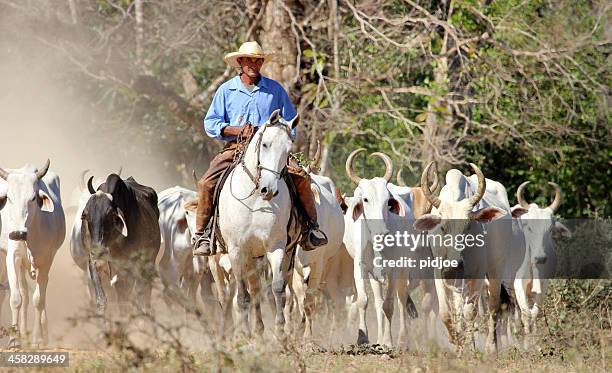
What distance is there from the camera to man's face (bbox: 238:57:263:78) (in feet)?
39.0

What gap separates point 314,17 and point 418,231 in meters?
5.42

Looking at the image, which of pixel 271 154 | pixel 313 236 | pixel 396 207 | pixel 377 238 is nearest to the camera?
pixel 271 154

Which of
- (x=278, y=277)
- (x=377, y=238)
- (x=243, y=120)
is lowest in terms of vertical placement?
(x=278, y=277)

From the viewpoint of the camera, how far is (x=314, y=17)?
18188 millimetres

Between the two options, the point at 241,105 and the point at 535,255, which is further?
the point at 535,255

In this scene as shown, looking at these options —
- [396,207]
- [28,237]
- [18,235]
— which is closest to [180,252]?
[28,237]

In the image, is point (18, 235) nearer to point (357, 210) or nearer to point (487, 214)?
point (357, 210)

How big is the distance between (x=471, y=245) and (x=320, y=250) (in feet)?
6.41

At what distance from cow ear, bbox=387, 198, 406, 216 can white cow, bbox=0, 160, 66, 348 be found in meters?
3.47

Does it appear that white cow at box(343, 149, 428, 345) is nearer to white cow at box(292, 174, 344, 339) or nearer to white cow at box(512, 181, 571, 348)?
white cow at box(292, 174, 344, 339)

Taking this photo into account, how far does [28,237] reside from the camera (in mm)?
13141

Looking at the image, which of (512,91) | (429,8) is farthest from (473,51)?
(429,8)

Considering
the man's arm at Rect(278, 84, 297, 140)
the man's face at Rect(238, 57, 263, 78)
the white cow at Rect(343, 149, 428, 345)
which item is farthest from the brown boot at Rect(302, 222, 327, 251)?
the white cow at Rect(343, 149, 428, 345)

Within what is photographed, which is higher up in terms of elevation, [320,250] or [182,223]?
[182,223]
